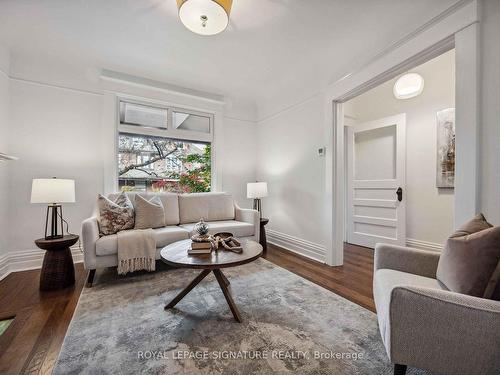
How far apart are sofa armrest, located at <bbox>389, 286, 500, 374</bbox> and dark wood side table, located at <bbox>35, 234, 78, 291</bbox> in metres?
2.75

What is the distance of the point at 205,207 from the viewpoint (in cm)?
343

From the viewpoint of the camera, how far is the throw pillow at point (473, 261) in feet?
3.17

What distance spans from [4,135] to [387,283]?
13.0 ft

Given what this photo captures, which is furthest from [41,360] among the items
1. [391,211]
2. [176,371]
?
[391,211]

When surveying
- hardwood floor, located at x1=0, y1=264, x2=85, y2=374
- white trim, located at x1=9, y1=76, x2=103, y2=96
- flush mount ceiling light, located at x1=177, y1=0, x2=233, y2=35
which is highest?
flush mount ceiling light, located at x1=177, y1=0, x2=233, y2=35

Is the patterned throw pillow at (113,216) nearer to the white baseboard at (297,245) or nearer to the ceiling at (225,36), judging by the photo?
the ceiling at (225,36)

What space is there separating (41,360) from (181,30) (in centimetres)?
282

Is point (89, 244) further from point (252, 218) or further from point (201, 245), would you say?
point (252, 218)

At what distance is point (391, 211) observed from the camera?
3.35 meters

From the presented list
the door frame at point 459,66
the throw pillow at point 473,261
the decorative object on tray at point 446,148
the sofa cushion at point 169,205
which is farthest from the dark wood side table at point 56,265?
the decorative object on tray at point 446,148

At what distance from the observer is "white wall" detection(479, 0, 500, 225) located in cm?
148

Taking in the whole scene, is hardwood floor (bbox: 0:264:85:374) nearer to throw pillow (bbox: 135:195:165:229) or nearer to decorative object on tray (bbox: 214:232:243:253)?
throw pillow (bbox: 135:195:165:229)

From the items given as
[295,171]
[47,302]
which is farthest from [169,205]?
[295,171]

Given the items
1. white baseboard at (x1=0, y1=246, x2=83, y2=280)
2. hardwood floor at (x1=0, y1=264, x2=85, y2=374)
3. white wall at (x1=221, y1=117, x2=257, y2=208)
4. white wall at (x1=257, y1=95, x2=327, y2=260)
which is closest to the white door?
white wall at (x1=257, y1=95, x2=327, y2=260)
